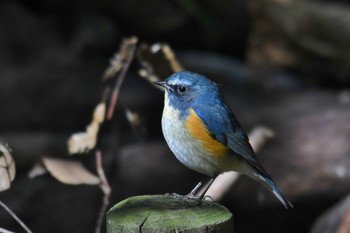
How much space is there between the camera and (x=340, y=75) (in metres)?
7.36

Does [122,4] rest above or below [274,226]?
above

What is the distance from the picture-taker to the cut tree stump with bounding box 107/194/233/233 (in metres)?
2.21

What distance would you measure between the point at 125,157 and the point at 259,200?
3.46ft

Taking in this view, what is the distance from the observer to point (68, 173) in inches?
129

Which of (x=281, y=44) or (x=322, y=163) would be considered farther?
(x=281, y=44)

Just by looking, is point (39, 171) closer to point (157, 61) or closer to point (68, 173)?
point (68, 173)

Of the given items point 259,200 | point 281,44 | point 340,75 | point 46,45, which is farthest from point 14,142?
point 340,75

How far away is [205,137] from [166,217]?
1009 mm

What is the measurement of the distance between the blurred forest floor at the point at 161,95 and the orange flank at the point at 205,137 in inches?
58.8

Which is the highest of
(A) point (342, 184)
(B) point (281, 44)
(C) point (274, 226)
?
(B) point (281, 44)

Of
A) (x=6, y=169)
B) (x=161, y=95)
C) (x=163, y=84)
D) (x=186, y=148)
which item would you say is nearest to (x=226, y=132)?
(x=186, y=148)

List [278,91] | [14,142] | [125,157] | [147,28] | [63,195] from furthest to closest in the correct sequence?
[147,28] → [278,91] → [14,142] → [125,157] → [63,195]

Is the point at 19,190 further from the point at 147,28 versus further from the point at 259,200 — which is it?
the point at 147,28

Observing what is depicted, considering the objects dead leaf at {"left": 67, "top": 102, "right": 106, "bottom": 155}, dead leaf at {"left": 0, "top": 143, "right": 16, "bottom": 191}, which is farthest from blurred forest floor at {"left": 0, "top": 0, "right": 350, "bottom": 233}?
dead leaf at {"left": 0, "top": 143, "right": 16, "bottom": 191}
